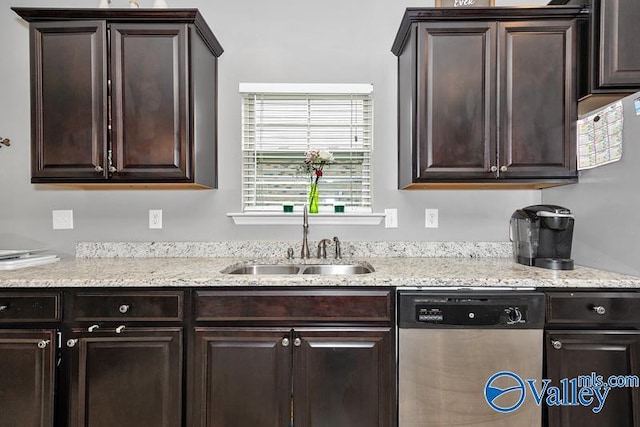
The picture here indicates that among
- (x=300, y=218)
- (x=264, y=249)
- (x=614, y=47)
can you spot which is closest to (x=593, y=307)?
(x=614, y=47)

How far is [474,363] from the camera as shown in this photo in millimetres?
1483

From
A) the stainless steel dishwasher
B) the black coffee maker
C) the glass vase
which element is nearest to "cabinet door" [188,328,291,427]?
the stainless steel dishwasher

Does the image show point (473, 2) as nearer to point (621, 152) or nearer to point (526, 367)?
point (621, 152)

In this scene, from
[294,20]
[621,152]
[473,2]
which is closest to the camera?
[621,152]

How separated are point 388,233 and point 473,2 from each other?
5.19 feet

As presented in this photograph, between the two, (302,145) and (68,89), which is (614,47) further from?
(68,89)

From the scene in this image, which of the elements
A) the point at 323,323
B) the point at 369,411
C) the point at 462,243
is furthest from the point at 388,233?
the point at 369,411

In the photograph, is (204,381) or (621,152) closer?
(204,381)

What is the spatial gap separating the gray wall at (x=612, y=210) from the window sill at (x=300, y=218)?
112 cm

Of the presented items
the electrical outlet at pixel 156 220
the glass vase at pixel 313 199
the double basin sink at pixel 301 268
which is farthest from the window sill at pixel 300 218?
the electrical outlet at pixel 156 220

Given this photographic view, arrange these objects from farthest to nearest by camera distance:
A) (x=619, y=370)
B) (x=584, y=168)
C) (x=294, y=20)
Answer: (x=294, y=20) < (x=584, y=168) < (x=619, y=370)

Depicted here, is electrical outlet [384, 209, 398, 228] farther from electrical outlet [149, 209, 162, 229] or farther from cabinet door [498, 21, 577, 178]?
electrical outlet [149, 209, 162, 229]

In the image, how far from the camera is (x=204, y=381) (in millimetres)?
1506

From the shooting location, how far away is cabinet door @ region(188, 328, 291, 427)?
1.50 metres
